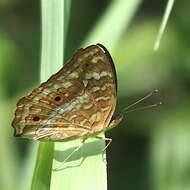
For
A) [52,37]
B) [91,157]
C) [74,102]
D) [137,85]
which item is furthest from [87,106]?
[137,85]

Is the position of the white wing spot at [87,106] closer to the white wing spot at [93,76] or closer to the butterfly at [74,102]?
the butterfly at [74,102]

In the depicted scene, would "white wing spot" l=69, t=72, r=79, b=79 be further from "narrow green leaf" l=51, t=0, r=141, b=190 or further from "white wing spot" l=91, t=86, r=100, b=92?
"narrow green leaf" l=51, t=0, r=141, b=190

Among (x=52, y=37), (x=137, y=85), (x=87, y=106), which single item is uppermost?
(x=137, y=85)

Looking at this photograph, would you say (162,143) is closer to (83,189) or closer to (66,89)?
(66,89)

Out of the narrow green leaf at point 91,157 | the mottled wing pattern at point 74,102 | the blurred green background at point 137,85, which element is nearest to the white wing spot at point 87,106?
the mottled wing pattern at point 74,102

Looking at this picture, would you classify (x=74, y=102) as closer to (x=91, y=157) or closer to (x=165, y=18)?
(x=91, y=157)

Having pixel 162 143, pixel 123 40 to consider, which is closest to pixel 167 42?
pixel 123 40

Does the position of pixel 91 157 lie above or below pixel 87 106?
below
